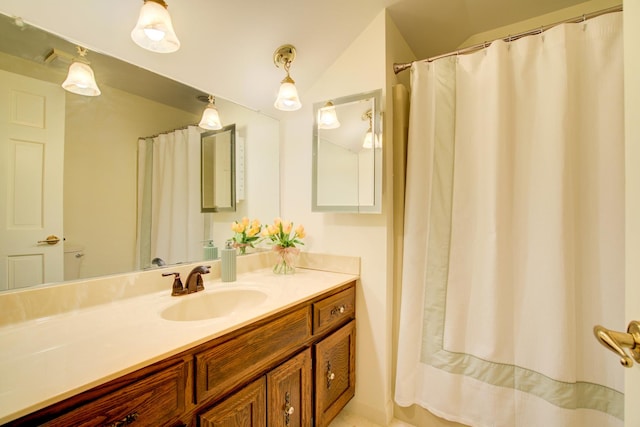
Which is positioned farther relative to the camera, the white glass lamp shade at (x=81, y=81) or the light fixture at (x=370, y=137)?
the light fixture at (x=370, y=137)

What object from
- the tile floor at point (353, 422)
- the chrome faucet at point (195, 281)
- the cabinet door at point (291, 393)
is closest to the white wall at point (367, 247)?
the tile floor at point (353, 422)

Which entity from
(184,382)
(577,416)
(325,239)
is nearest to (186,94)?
(325,239)

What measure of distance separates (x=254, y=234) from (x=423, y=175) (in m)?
1.00

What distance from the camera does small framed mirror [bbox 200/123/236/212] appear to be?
150 centimetres

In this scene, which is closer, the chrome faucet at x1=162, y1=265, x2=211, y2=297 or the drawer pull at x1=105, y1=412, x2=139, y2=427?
the drawer pull at x1=105, y1=412, x2=139, y2=427

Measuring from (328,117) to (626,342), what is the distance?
1.42 m

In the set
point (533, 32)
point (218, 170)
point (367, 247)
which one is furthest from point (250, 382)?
point (533, 32)

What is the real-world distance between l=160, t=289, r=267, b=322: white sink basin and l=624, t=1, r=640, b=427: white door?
112 cm

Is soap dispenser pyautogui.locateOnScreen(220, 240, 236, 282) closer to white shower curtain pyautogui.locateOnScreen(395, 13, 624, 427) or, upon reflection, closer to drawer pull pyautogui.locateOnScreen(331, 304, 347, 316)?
drawer pull pyautogui.locateOnScreen(331, 304, 347, 316)

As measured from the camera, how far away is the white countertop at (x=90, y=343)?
1.80 feet

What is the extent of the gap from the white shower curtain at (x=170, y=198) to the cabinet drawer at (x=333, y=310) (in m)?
0.71

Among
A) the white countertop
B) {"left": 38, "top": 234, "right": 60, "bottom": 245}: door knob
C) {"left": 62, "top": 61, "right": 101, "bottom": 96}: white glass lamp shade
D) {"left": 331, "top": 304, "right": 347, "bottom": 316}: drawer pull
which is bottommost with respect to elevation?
{"left": 331, "top": 304, "right": 347, "bottom": 316}: drawer pull

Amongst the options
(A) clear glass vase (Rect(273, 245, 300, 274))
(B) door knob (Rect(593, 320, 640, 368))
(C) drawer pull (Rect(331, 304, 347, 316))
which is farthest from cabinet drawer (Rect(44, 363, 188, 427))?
(B) door knob (Rect(593, 320, 640, 368))

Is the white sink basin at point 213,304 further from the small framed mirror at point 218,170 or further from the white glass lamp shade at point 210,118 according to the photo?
the white glass lamp shade at point 210,118
